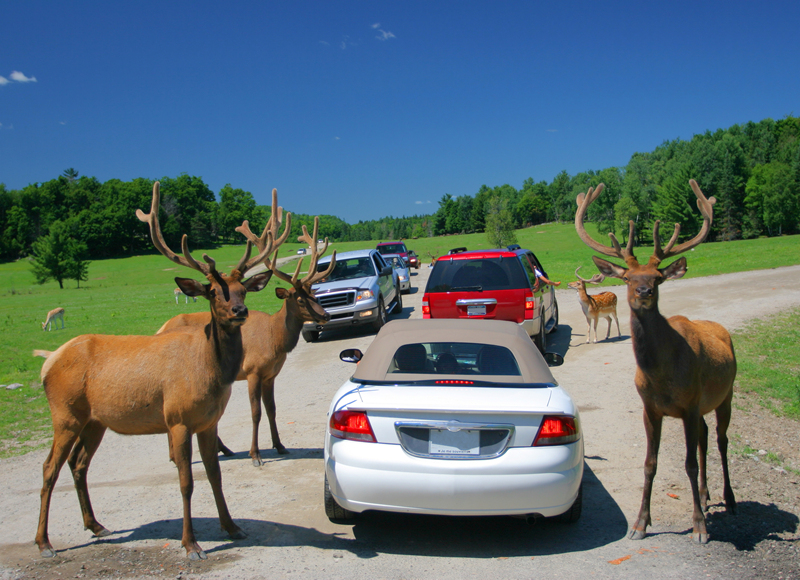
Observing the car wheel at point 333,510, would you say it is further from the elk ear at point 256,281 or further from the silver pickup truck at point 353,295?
the silver pickup truck at point 353,295

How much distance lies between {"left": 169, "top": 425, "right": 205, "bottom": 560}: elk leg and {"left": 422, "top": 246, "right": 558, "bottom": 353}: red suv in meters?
6.66

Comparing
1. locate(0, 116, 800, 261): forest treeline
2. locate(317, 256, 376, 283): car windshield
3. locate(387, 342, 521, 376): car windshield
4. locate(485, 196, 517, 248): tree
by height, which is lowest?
locate(387, 342, 521, 376): car windshield

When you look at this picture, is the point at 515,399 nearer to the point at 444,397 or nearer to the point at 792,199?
the point at 444,397

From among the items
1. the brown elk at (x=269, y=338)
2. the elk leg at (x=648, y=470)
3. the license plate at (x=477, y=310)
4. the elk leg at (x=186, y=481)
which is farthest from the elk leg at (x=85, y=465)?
the license plate at (x=477, y=310)

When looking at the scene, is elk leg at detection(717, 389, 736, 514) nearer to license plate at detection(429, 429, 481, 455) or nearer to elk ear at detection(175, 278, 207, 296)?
license plate at detection(429, 429, 481, 455)

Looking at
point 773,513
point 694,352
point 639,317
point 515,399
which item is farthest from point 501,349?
point 773,513

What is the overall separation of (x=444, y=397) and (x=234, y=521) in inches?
91.3

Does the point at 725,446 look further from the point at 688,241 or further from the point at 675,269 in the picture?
the point at 688,241

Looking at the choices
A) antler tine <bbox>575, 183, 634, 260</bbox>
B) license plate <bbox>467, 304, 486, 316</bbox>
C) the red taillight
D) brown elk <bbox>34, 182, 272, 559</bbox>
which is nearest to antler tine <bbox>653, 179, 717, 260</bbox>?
antler tine <bbox>575, 183, 634, 260</bbox>

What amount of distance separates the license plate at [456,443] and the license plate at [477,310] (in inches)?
265

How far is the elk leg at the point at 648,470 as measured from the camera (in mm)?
4082

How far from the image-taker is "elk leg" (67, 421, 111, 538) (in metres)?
4.55

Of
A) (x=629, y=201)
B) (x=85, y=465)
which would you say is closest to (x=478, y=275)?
(x=85, y=465)

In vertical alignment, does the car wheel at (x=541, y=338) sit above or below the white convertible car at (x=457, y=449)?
below
